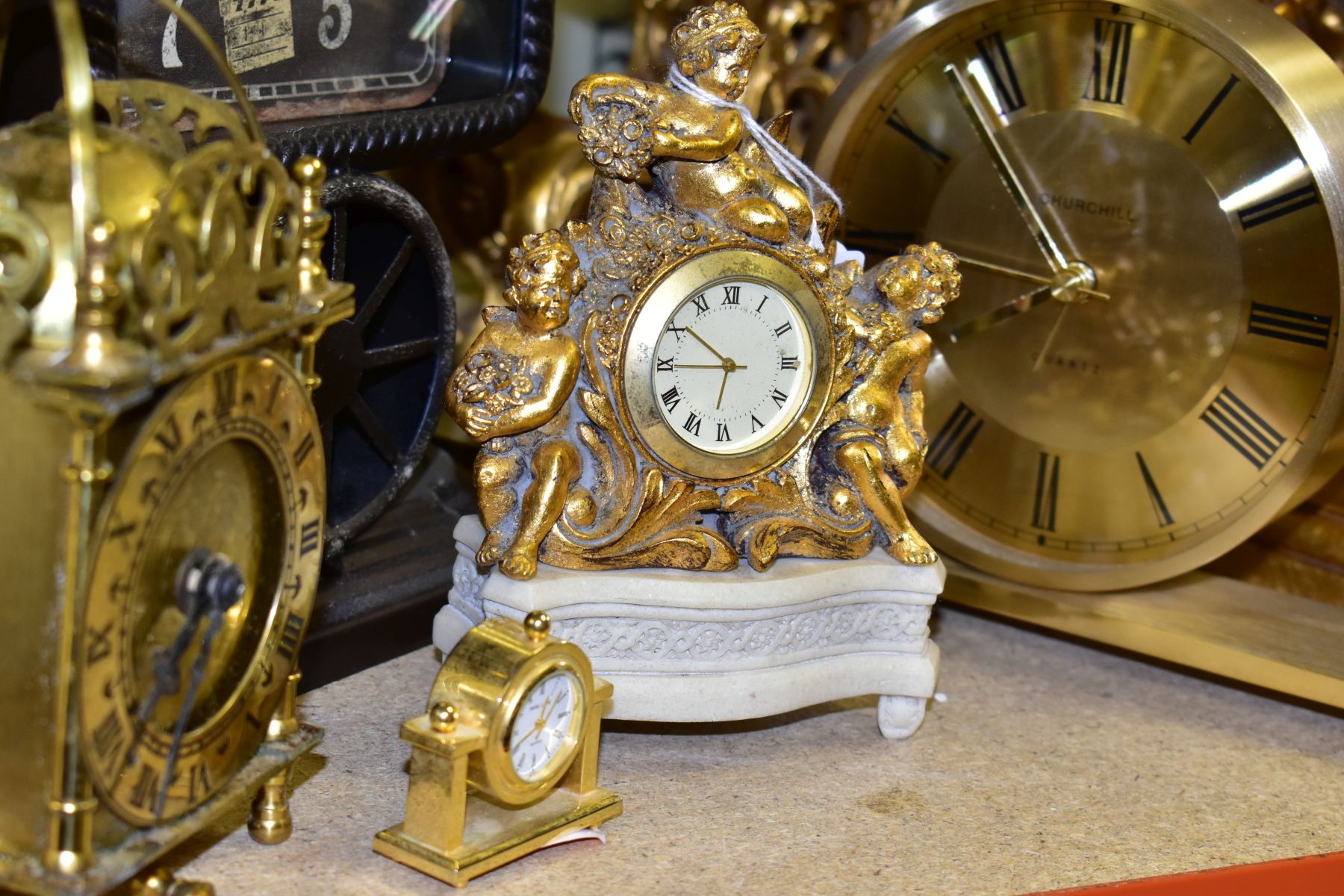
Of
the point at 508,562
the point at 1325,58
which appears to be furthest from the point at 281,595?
the point at 1325,58

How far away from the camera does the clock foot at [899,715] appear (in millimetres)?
1950

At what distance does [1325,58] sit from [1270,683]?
79 cm

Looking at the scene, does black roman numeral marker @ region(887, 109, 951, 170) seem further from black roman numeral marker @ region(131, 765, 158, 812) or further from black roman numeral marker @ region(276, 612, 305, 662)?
black roman numeral marker @ region(131, 765, 158, 812)

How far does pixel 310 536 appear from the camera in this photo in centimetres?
153

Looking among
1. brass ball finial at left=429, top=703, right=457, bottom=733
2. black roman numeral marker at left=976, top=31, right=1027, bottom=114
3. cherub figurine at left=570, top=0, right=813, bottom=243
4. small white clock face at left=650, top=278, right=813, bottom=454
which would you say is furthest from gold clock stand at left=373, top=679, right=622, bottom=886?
black roman numeral marker at left=976, top=31, right=1027, bottom=114

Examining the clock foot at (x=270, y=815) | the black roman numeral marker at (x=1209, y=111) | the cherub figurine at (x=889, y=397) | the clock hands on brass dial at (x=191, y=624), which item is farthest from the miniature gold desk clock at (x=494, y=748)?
the black roman numeral marker at (x=1209, y=111)

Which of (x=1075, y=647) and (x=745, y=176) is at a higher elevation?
(x=745, y=176)

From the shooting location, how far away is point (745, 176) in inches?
71.2

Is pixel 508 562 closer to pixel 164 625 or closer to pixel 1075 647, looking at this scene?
pixel 164 625

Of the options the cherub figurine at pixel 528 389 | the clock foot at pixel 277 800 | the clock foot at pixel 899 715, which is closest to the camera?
the clock foot at pixel 277 800

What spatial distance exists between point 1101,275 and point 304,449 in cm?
116

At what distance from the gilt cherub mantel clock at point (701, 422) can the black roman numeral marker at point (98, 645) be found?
0.51 m

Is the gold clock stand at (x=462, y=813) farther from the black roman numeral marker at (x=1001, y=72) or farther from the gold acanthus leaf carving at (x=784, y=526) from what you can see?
the black roman numeral marker at (x=1001, y=72)

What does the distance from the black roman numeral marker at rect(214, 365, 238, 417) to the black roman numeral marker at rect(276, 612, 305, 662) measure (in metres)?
0.25
